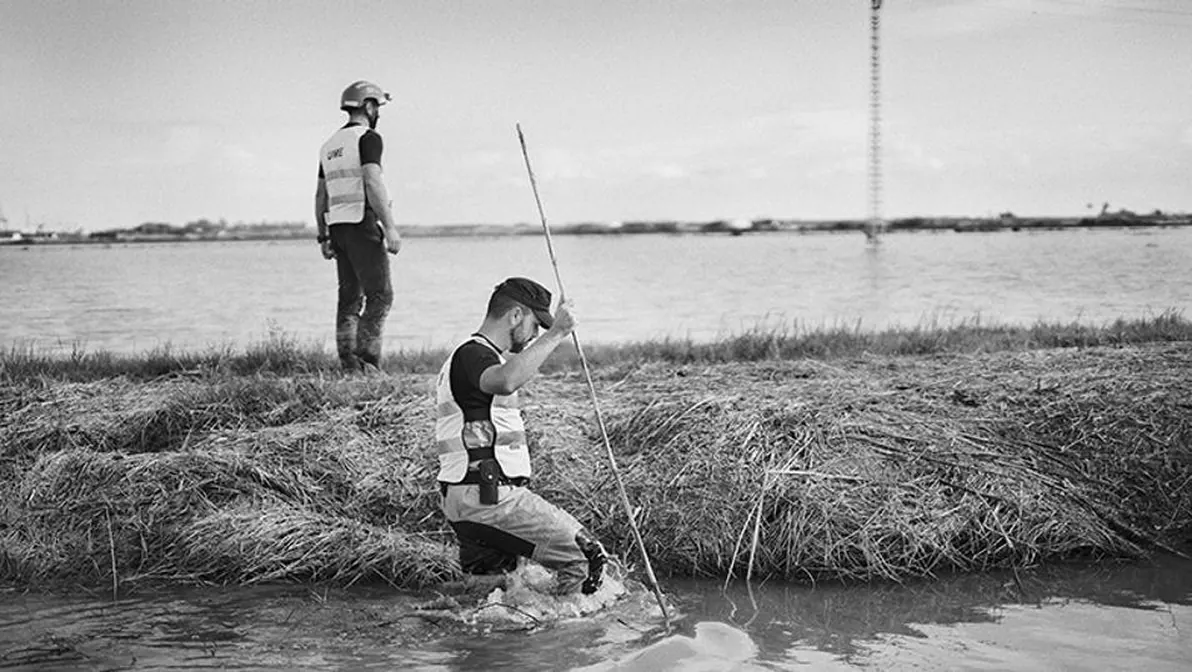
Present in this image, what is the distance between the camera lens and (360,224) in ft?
37.8

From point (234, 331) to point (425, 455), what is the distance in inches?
523

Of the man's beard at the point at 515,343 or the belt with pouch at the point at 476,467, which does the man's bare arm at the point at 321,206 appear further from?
the belt with pouch at the point at 476,467

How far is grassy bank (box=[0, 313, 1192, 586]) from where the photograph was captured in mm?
8266

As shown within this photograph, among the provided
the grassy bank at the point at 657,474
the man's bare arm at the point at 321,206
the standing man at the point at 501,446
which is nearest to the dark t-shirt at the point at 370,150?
the man's bare arm at the point at 321,206

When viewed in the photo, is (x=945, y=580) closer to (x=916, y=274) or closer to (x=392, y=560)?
(x=392, y=560)

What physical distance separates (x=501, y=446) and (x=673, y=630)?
1433mm

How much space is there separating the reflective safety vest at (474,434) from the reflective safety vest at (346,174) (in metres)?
5.01

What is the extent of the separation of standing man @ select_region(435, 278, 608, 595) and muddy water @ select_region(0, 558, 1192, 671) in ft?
1.63

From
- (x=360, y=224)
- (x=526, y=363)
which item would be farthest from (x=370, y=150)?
(x=526, y=363)

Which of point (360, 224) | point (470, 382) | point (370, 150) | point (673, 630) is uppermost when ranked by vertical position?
point (370, 150)

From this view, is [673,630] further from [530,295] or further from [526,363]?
[530,295]

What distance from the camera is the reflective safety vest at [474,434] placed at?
6.68m

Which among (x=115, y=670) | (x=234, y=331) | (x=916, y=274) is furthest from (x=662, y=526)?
(x=916, y=274)

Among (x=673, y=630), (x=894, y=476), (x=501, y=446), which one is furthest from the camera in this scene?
(x=894, y=476)
